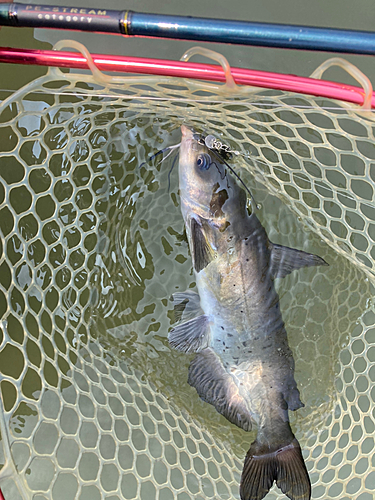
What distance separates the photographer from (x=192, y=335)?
2.23 metres

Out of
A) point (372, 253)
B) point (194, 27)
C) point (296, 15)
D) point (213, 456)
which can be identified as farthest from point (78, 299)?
point (296, 15)

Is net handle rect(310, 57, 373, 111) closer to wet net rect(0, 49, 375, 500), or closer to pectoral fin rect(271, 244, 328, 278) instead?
wet net rect(0, 49, 375, 500)

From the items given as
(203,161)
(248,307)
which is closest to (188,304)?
(248,307)

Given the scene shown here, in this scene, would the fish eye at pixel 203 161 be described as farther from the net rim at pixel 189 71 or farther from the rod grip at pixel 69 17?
the rod grip at pixel 69 17

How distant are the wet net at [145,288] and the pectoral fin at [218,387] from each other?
1.63ft

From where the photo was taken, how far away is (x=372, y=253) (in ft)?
9.28

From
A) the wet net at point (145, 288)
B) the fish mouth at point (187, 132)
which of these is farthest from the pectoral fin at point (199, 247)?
the wet net at point (145, 288)

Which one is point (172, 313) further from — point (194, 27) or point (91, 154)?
point (194, 27)

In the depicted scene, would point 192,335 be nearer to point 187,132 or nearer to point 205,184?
point 205,184

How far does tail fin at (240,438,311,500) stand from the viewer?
82.4 inches

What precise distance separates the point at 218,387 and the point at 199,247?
0.84 m

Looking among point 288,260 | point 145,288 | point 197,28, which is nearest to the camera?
point 197,28

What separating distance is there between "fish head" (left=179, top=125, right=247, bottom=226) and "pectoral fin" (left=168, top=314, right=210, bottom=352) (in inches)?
23.2

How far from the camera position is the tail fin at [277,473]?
2.09 metres
